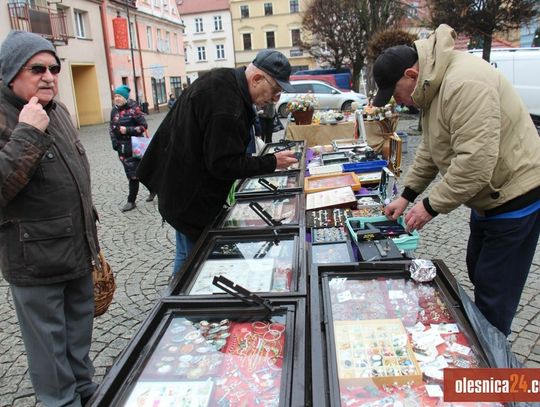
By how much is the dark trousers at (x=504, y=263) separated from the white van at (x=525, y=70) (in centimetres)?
994

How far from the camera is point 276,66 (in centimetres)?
215

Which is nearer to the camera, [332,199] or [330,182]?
[332,199]

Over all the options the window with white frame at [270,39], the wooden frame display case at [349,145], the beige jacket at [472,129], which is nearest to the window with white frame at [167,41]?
the window with white frame at [270,39]

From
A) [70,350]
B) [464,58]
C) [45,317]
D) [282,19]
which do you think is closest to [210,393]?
[45,317]

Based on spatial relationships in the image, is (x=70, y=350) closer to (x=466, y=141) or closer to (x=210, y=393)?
(x=210, y=393)

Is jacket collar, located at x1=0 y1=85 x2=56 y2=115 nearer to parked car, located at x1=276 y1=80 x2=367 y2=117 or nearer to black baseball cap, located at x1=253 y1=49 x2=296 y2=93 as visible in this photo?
black baseball cap, located at x1=253 y1=49 x2=296 y2=93

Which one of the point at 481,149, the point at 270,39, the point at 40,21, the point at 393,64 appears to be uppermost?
the point at 270,39

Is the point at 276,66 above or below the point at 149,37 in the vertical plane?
below

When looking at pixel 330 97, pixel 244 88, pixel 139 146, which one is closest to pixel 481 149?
pixel 244 88

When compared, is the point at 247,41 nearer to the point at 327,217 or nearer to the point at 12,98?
the point at 327,217

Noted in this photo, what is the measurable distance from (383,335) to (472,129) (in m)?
0.86

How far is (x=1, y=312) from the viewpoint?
344 cm

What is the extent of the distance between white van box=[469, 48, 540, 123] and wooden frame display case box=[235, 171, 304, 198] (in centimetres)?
894

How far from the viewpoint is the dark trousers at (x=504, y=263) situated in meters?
1.91
